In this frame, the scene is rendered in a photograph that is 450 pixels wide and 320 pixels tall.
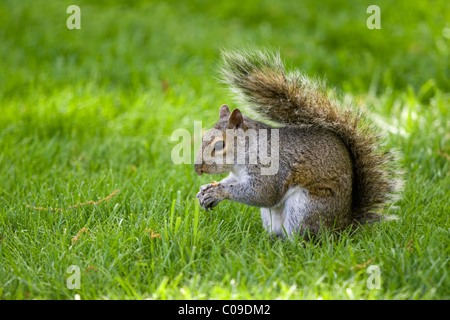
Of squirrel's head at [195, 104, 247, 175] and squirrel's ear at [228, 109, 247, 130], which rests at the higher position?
squirrel's ear at [228, 109, 247, 130]

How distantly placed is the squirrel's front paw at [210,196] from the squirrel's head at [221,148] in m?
0.07

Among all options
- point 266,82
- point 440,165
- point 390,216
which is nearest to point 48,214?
point 266,82

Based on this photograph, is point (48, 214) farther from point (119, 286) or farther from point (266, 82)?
point (266, 82)

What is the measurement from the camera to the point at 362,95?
12.3ft

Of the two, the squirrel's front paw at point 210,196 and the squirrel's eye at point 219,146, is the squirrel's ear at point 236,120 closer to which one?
the squirrel's eye at point 219,146

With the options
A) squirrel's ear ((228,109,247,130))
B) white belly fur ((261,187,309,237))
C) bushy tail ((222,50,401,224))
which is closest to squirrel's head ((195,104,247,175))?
squirrel's ear ((228,109,247,130))

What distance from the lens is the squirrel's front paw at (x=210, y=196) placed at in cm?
198

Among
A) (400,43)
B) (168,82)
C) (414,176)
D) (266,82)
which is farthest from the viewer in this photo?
(400,43)

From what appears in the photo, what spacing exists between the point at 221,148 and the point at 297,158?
11.0 inches

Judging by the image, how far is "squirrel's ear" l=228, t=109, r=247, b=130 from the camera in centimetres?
195

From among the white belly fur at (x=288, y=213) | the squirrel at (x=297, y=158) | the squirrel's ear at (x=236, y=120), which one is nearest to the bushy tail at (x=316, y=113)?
the squirrel at (x=297, y=158)

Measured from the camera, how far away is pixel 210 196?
1.98m

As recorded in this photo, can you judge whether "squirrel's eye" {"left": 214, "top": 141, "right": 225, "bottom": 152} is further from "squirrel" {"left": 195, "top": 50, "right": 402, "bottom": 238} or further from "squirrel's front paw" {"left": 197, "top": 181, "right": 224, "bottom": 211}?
"squirrel's front paw" {"left": 197, "top": 181, "right": 224, "bottom": 211}
